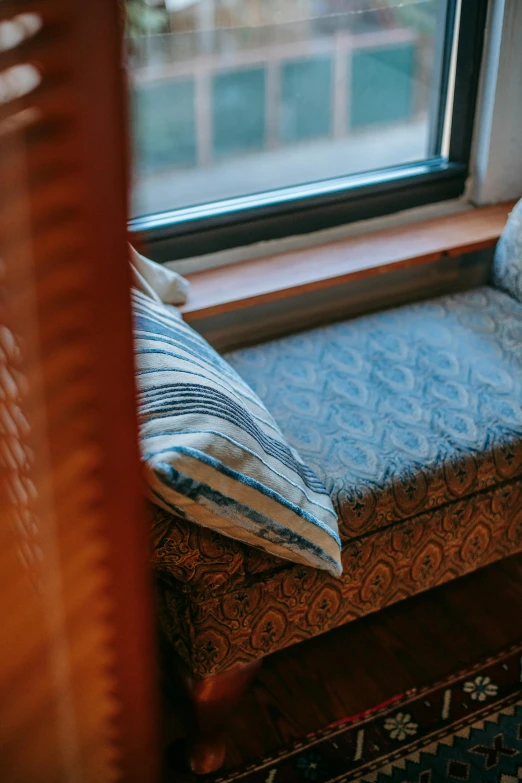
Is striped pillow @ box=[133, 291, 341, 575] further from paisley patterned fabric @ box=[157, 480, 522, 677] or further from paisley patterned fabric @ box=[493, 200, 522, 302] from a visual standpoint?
paisley patterned fabric @ box=[493, 200, 522, 302]

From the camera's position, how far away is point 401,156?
2.04 meters

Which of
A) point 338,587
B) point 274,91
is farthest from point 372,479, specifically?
point 274,91

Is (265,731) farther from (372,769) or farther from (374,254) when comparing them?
(374,254)

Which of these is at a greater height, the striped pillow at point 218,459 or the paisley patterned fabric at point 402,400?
the striped pillow at point 218,459

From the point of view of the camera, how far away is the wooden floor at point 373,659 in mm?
1362

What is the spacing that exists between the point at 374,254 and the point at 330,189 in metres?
0.20

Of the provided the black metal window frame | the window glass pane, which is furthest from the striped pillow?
the window glass pane

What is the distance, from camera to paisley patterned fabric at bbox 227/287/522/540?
129 cm

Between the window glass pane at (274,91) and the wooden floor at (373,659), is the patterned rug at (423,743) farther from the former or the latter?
the window glass pane at (274,91)

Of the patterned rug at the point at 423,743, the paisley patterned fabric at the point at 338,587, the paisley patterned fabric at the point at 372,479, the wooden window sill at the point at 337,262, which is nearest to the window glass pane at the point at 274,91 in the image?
the wooden window sill at the point at 337,262

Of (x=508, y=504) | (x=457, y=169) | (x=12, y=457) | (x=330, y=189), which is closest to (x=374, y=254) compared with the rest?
(x=330, y=189)

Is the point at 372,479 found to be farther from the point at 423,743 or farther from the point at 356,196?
the point at 356,196

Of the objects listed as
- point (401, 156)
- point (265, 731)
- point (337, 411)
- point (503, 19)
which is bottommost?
point (265, 731)

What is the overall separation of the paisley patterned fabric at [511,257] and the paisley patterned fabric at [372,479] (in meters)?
0.13
